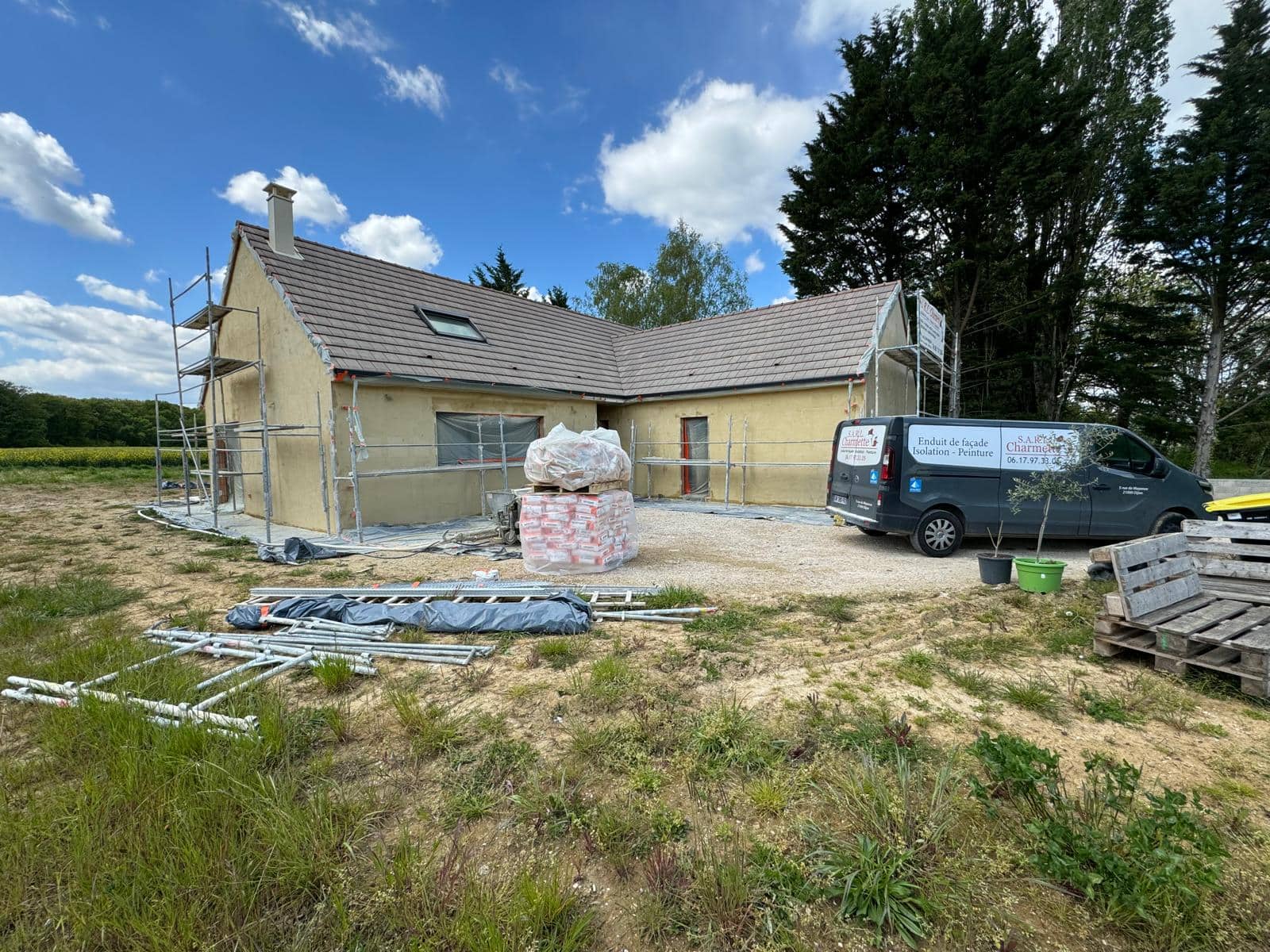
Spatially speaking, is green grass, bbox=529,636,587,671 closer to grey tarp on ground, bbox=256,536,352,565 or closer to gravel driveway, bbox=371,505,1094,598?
gravel driveway, bbox=371,505,1094,598

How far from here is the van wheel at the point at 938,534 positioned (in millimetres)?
7418

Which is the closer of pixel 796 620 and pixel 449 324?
pixel 796 620

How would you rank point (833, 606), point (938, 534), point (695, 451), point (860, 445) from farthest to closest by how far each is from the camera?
point (695, 451), point (860, 445), point (938, 534), point (833, 606)

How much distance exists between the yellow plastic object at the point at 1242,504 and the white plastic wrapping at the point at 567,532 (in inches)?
283

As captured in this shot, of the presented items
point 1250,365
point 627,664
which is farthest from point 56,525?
Result: point 1250,365

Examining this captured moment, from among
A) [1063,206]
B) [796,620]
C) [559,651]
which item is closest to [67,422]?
[559,651]

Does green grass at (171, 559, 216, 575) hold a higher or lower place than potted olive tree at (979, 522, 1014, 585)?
lower

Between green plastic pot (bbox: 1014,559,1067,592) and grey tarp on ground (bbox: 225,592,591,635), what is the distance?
4.61m

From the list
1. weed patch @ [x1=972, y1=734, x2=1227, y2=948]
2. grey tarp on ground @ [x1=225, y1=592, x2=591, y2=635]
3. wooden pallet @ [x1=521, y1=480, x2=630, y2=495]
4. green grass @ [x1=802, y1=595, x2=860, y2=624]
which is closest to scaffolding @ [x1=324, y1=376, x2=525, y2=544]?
wooden pallet @ [x1=521, y1=480, x2=630, y2=495]

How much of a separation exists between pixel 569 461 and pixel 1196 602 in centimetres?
594

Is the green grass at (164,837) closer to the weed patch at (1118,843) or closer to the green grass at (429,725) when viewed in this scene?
the green grass at (429,725)

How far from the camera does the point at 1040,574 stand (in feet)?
17.3

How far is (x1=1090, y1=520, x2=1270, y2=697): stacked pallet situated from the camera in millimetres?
3307

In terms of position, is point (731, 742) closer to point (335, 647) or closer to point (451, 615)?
point (451, 615)
